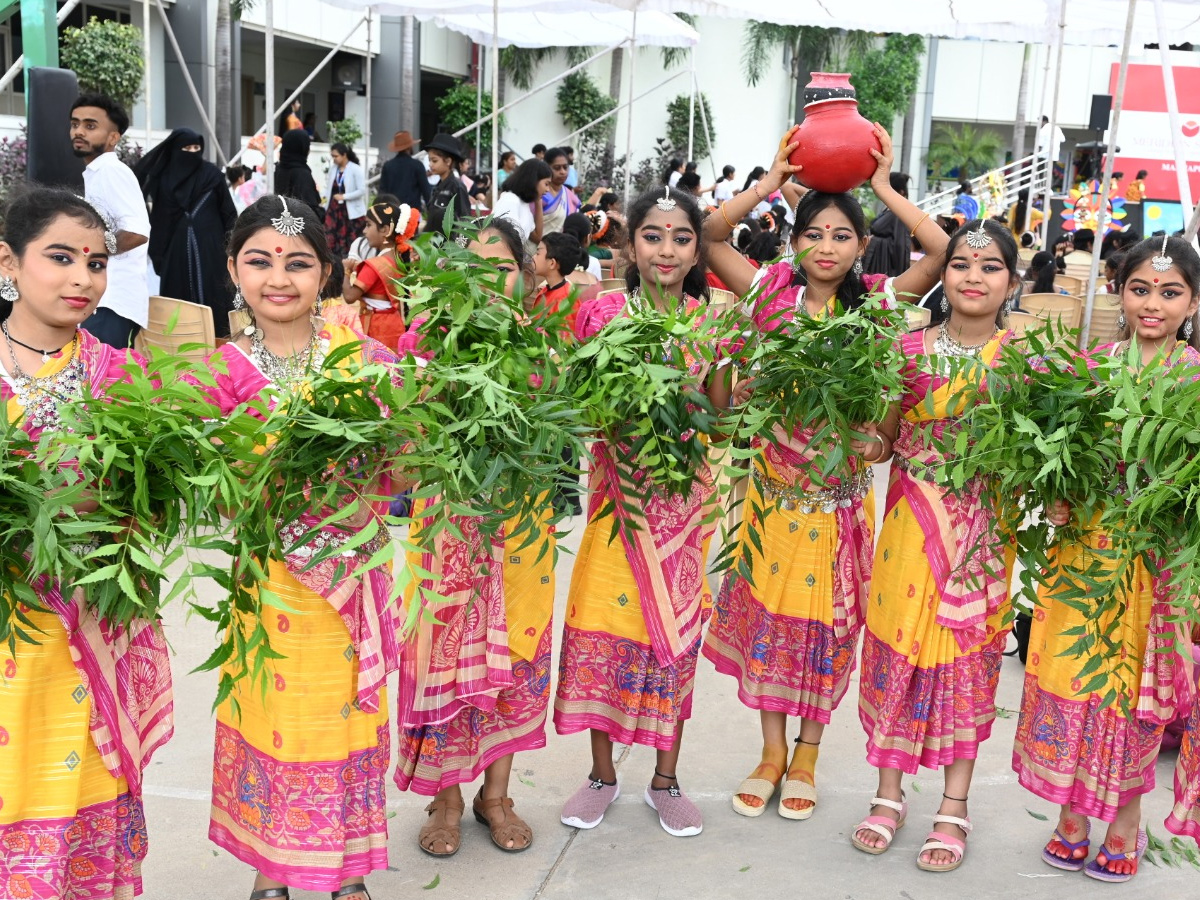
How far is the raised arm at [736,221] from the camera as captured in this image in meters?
3.29

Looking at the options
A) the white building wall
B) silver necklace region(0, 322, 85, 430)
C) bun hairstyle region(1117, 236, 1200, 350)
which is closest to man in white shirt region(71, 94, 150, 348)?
silver necklace region(0, 322, 85, 430)

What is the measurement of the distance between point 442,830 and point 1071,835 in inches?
63.3

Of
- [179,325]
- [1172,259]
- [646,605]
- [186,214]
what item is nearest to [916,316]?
[1172,259]

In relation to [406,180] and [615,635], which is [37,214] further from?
[406,180]

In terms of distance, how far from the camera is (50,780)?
2.23 meters

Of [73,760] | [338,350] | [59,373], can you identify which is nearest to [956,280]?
[338,350]

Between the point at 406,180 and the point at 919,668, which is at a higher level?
the point at 406,180

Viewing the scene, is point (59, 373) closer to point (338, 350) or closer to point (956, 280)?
point (338, 350)

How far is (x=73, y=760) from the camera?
88.4 inches

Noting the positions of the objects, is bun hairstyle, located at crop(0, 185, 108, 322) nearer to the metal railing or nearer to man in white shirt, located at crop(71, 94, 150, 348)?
man in white shirt, located at crop(71, 94, 150, 348)

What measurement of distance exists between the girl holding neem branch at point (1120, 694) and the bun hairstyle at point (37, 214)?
223 centimetres

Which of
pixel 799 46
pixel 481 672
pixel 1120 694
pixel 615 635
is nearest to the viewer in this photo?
pixel 1120 694

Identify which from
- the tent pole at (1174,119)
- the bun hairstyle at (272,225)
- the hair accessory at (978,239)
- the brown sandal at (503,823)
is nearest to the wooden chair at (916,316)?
the hair accessory at (978,239)

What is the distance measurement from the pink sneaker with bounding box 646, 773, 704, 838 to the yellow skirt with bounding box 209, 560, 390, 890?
97 cm
